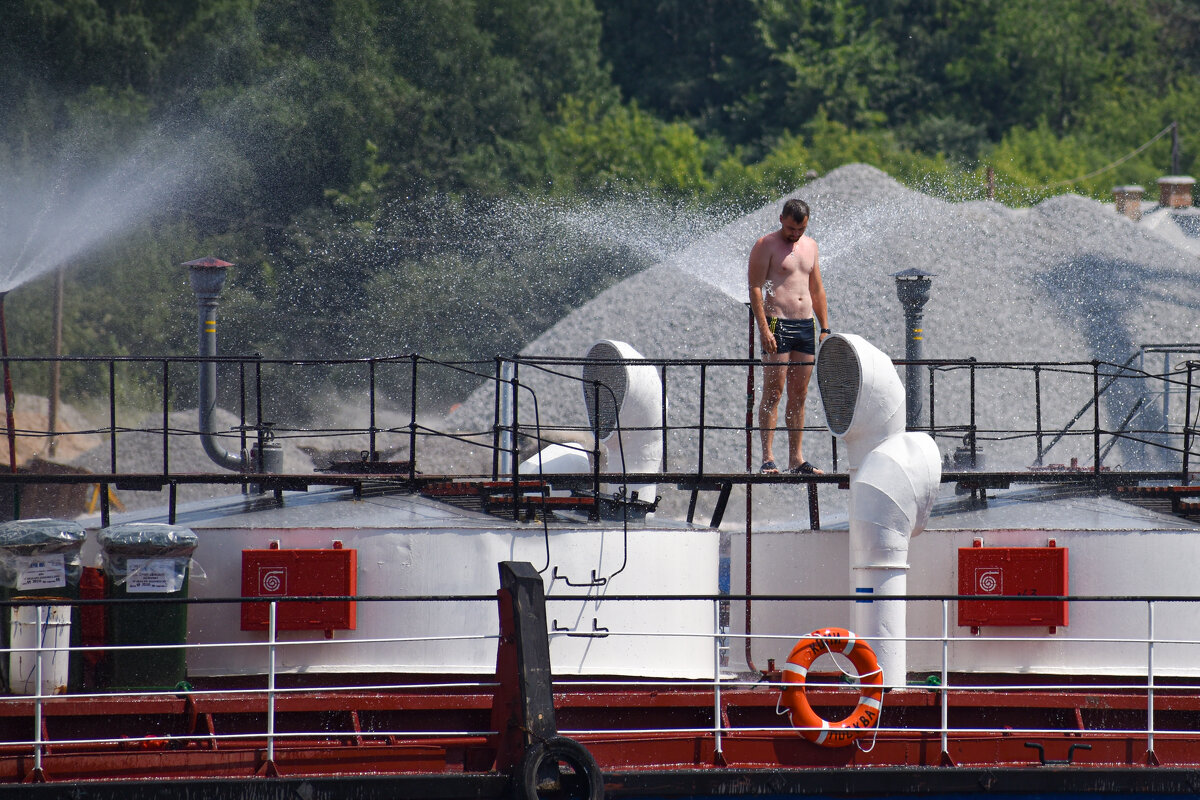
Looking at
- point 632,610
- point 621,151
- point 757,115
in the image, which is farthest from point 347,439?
point 632,610

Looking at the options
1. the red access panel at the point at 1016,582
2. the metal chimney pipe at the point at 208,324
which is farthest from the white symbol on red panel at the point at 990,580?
the metal chimney pipe at the point at 208,324

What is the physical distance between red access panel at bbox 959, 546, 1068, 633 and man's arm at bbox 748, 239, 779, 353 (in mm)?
2243

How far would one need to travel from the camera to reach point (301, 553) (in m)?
10.2

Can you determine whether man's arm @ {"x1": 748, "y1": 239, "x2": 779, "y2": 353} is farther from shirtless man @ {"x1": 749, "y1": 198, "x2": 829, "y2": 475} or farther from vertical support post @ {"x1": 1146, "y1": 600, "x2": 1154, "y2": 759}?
vertical support post @ {"x1": 1146, "y1": 600, "x2": 1154, "y2": 759}

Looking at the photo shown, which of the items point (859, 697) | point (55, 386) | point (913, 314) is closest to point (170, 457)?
point (55, 386)

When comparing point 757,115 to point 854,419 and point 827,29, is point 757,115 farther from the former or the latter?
point 854,419

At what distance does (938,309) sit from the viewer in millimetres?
32812

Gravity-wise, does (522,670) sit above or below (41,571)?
below

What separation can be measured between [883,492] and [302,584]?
→ 3.90 meters

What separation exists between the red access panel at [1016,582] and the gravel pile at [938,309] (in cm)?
1760

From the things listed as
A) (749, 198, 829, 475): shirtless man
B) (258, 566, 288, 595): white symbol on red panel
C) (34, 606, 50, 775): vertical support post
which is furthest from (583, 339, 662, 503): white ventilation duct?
(34, 606, 50, 775): vertical support post

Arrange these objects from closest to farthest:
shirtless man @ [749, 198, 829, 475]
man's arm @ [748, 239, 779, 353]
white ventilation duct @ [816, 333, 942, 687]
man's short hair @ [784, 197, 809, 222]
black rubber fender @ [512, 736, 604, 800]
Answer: black rubber fender @ [512, 736, 604, 800], white ventilation duct @ [816, 333, 942, 687], man's short hair @ [784, 197, 809, 222], man's arm @ [748, 239, 779, 353], shirtless man @ [749, 198, 829, 475]

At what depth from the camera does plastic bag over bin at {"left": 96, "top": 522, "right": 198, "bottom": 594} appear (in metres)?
9.81

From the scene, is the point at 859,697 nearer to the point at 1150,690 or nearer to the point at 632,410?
the point at 1150,690
